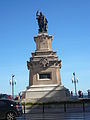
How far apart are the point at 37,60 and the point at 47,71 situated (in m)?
2.08

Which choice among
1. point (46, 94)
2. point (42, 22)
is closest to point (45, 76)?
point (46, 94)

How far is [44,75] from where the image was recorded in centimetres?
2994

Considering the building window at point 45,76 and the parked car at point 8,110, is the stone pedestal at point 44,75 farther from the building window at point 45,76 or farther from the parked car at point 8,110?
the parked car at point 8,110

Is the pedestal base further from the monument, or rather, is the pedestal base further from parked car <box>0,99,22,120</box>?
parked car <box>0,99,22,120</box>

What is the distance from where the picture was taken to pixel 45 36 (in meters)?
32.2

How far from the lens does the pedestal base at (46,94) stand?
2811cm

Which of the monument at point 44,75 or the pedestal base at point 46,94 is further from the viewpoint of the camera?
the monument at point 44,75

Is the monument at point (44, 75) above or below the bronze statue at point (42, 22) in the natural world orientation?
below

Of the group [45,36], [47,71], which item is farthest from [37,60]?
[45,36]

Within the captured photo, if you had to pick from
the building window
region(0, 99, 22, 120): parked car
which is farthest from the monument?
region(0, 99, 22, 120): parked car

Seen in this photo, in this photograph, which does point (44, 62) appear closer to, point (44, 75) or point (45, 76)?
point (44, 75)

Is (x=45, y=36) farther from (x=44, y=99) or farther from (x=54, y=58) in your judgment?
(x=44, y=99)

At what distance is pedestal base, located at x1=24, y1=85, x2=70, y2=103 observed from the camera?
2811cm

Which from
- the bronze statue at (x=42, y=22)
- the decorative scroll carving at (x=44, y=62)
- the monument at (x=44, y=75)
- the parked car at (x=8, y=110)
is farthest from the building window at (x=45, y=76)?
the parked car at (x=8, y=110)
